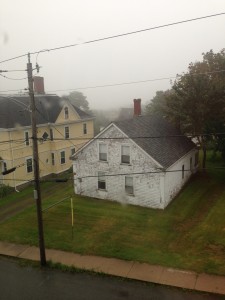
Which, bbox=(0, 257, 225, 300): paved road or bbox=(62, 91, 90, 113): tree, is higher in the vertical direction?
bbox=(62, 91, 90, 113): tree

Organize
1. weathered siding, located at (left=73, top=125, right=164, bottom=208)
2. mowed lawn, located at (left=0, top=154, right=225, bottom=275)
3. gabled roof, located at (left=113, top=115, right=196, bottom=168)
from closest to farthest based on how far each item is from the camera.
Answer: mowed lawn, located at (left=0, top=154, right=225, bottom=275) < weathered siding, located at (left=73, top=125, right=164, bottom=208) < gabled roof, located at (left=113, top=115, right=196, bottom=168)

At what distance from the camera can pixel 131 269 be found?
1600cm

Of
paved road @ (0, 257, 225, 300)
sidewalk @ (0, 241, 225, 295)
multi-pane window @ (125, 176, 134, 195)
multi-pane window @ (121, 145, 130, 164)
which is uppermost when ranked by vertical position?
multi-pane window @ (121, 145, 130, 164)

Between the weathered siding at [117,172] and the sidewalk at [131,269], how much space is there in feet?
25.4

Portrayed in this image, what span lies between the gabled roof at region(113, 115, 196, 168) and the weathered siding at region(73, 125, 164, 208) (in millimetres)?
656

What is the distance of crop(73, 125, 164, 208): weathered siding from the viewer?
76.9 ft

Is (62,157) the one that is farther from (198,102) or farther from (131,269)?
(131,269)

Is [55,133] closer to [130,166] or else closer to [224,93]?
[130,166]

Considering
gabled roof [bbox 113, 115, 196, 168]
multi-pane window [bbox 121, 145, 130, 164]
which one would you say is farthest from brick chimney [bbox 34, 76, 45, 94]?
multi-pane window [bbox 121, 145, 130, 164]

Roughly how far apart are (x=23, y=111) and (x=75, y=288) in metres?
22.5

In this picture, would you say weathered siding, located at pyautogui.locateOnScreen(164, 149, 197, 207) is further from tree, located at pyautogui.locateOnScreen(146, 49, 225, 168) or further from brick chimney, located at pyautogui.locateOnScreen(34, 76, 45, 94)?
brick chimney, located at pyautogui.locateOnScreen(34, 76, 45, 94)

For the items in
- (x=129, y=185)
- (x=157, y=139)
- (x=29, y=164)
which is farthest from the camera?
(x=29, y=164)

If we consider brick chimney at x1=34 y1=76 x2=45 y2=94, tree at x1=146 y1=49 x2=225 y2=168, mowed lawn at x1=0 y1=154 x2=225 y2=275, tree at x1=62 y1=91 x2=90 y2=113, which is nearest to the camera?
mowed lawn at x1=0 y1=154 x2=225 y2=275

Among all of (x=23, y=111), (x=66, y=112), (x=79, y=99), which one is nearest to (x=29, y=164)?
(x=23, y=111)
